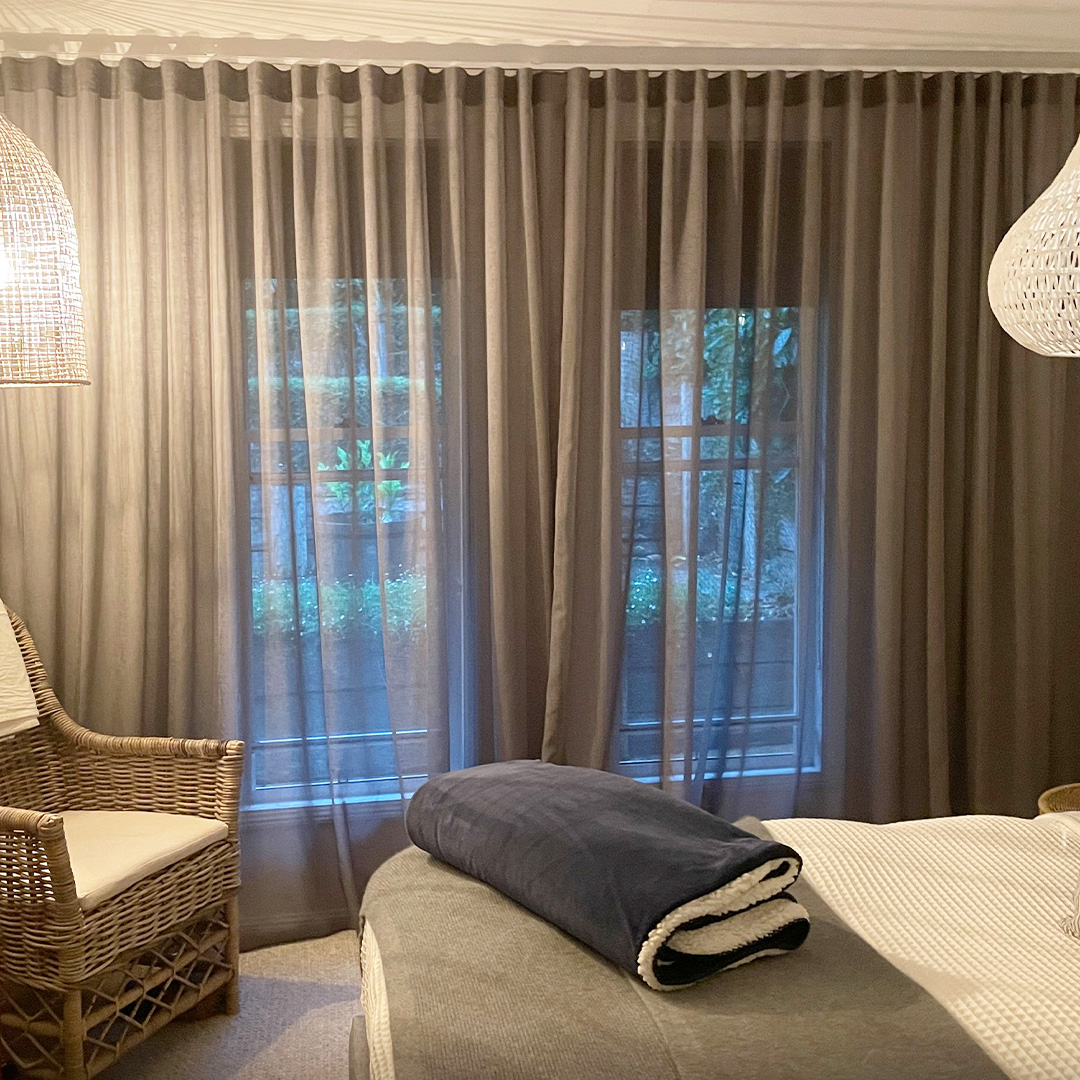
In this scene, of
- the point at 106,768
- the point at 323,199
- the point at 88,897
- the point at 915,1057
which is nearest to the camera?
the point at 915,1057

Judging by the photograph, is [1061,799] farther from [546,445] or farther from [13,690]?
[13,690]

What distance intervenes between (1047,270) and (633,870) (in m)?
1.00

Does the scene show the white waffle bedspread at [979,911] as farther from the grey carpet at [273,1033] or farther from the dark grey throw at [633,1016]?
the grey carpet at [273,1033]

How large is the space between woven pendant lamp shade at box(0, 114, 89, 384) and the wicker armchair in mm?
786

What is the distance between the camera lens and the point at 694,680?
3311 millimetres

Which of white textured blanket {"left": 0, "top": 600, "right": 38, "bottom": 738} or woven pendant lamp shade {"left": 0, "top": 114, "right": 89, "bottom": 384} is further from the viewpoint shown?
white textured blanket {"left": 0, "top": 600, "right": 38, "bottom": 738}

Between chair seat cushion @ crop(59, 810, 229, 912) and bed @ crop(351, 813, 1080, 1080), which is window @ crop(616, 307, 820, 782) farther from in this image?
bed @ crop(351, 813, 1080, 1080)

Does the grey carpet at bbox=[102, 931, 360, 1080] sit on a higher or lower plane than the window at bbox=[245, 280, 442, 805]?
lower

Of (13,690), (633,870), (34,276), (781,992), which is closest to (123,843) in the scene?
(13,690)

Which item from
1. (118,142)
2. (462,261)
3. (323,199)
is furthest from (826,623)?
(118,142)

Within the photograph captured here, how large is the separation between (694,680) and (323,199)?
1620mm

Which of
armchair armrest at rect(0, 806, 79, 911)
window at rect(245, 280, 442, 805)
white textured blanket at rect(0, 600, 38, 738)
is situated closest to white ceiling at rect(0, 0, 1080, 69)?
window at rect(245, 280, 442, 805)

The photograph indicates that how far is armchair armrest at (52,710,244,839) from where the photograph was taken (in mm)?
2732

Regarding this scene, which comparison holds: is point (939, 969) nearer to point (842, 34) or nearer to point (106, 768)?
point (106, 768)
